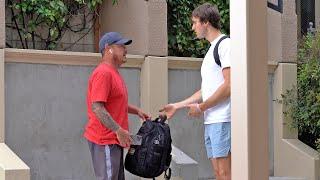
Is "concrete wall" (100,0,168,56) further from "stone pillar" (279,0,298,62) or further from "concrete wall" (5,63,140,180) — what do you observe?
"stone pillar" (279,0,298,62)

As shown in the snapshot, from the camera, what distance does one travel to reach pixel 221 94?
14.7 ft

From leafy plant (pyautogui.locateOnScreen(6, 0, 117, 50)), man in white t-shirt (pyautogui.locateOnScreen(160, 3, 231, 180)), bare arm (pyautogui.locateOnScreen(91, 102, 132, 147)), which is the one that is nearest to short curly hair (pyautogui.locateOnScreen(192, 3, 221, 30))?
man in white t-shirt (pyautogui.locateOnScreen(160, 3, 231, 180))

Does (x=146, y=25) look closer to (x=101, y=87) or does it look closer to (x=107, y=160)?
(x=101, y=87)

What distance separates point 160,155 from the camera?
510 centimetres

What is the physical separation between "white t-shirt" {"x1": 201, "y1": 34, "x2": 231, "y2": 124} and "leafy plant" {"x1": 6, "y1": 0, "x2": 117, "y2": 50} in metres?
3.44

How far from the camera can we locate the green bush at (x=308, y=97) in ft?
27.4

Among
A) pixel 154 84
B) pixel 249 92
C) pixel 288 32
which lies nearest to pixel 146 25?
pixel 154 84

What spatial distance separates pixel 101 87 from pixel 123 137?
441mm

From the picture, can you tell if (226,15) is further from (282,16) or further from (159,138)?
(159,138)

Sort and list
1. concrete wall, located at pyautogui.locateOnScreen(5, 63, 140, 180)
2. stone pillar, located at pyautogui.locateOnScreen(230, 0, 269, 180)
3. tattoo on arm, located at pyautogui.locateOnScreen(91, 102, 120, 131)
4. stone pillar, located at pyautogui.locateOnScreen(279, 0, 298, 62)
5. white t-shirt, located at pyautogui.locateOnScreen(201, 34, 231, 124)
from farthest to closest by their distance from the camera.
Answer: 1. stone pillar, located at pyautogui.locateOnScreen(279, 0, 298, 62)
2. concrete wall, located at pyautogui.locateOnScreen(5, 63, 140, 180)
3. tattoo on arm, located at pyautogui.locateOnScreen(91, 102, 120, 131)
4. white t-shirt, located at pyautogui.locateOnScreen(201, 34, 231, 124)
5. stone pillar, located at pyautogui.locateOnScreen(230, 0, 269, 180)

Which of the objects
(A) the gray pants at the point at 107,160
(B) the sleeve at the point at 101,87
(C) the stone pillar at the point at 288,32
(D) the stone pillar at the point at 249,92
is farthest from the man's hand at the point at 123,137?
(C) the stone pillar at the point at 288,32

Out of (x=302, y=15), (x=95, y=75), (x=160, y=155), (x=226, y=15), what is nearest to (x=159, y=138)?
Answer: (x=160, y=155)

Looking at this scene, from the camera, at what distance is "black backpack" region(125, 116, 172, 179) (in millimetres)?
5074

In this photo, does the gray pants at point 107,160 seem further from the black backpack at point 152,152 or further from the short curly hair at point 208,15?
the short curly hair at point 208,15
